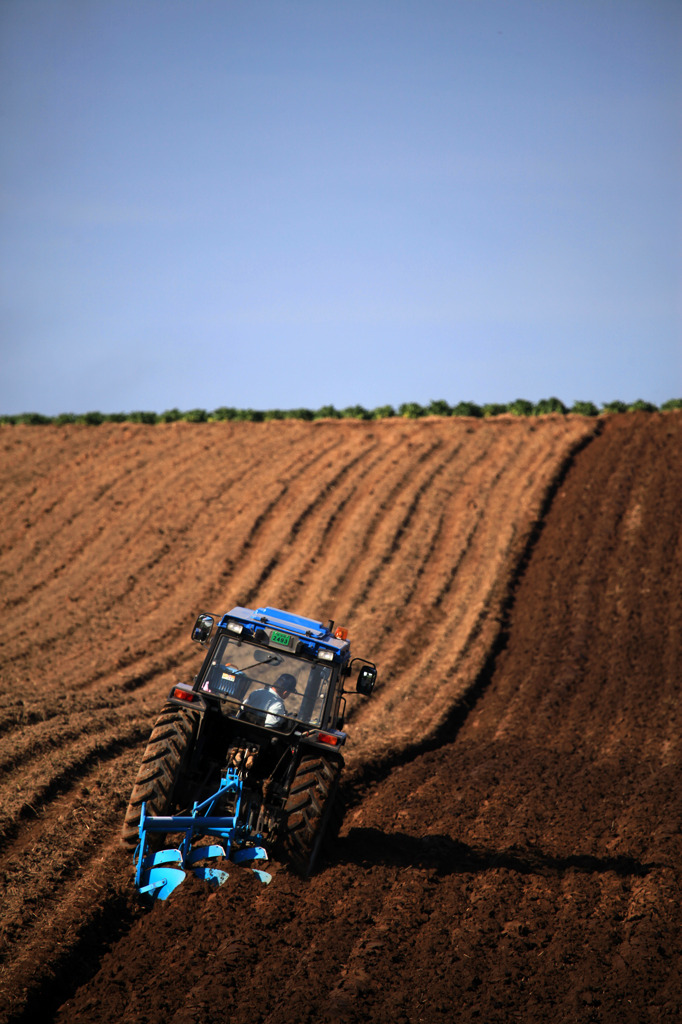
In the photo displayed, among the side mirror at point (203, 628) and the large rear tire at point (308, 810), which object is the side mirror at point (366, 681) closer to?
the large rear tire at point (308, 810)

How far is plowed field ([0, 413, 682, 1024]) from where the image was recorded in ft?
19.9

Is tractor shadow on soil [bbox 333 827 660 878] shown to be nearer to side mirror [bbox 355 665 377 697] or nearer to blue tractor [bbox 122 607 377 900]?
blue tractor [bbox 122 607 377 900]

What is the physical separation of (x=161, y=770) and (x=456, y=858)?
3.36 meters

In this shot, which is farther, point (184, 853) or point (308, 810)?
point (308, 810)

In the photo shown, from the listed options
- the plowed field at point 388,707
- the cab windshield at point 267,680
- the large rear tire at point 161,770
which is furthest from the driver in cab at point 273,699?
the plowed field at point 388,707

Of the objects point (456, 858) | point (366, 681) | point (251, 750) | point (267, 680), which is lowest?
point (456, 858)

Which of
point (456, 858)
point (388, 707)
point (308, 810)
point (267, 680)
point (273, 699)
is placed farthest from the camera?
point (388, 707)

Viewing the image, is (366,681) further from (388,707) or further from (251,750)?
(388,707)

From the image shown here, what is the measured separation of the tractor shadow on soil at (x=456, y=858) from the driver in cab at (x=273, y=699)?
5.48 feet

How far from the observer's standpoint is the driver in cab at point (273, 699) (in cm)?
765

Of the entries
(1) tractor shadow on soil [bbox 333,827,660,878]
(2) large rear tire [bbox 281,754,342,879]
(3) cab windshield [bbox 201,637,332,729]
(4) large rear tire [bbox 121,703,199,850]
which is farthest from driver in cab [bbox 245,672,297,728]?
(1) tractor shadow on soil [bbox 333,827,660,878]

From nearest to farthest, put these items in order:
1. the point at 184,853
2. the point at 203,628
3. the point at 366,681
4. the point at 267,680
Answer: the point at 184,853, the point at 203,628, the point at 267,680, the point at 366,681

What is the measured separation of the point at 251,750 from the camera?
788 cm

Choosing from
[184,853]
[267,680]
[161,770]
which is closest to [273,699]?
[267,680]
